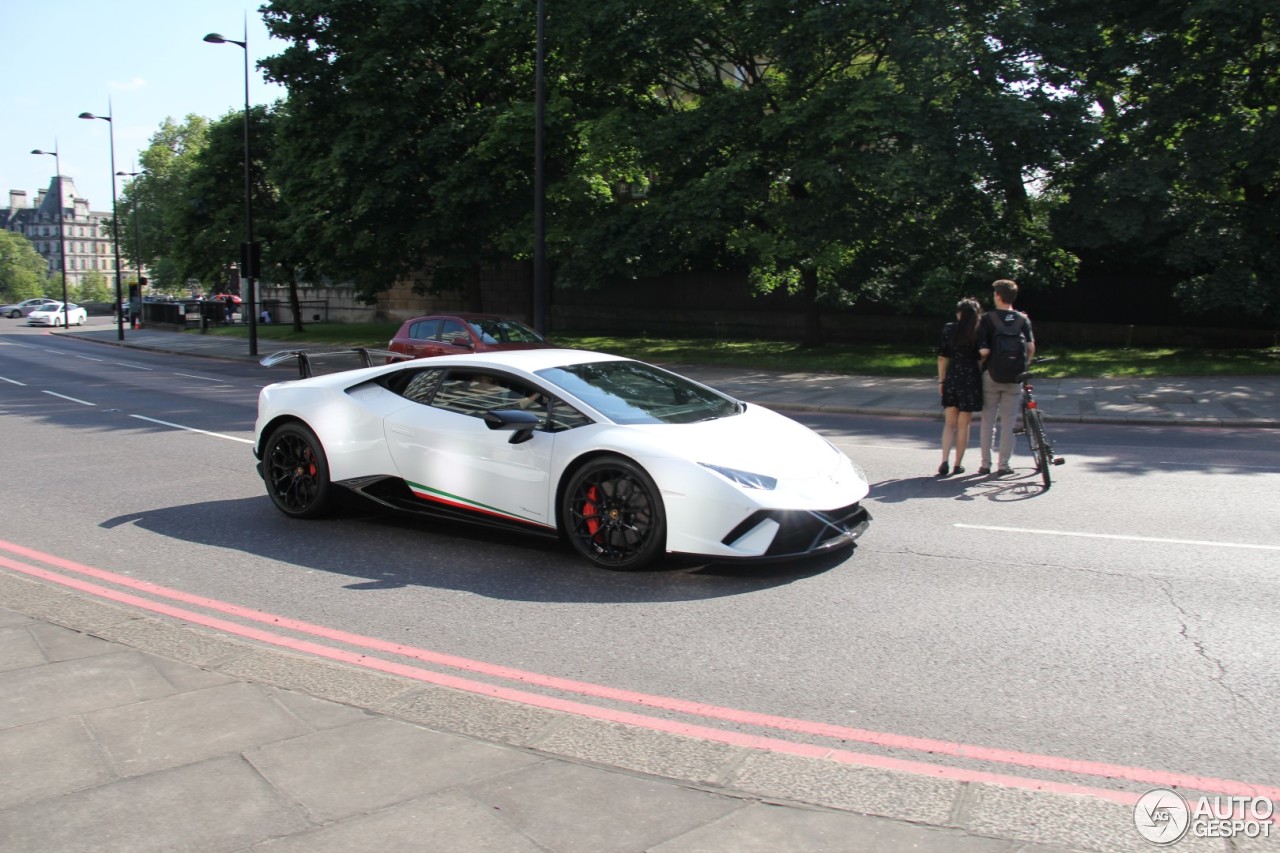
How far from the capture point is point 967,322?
32.0ft

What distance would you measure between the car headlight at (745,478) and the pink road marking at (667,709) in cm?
189

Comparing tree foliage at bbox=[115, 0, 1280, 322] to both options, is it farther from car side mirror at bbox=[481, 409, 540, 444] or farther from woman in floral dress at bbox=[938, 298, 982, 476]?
car side mirror at bbox=[481, 409, 540, 444]

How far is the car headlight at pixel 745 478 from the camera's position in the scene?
6.27 metres

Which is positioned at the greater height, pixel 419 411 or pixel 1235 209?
pixel 1235 209

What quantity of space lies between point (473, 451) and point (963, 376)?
511cm

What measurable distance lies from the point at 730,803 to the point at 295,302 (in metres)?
43.0

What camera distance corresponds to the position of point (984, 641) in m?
5.31

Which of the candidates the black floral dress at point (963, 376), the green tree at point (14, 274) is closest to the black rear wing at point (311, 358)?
the black floral dress at point (963, 376)

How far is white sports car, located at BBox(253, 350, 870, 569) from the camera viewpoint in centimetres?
631

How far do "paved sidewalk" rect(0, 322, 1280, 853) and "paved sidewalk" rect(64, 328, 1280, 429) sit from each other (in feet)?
41.5

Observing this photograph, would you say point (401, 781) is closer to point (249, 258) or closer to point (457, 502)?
point (457, 502)

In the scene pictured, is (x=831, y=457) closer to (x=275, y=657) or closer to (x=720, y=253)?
(x=275, y=657)

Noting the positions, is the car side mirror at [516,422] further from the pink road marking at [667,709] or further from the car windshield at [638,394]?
the pink road marking at [667,709]

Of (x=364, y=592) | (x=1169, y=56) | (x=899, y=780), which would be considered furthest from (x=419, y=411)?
(x=1169, y=56)
